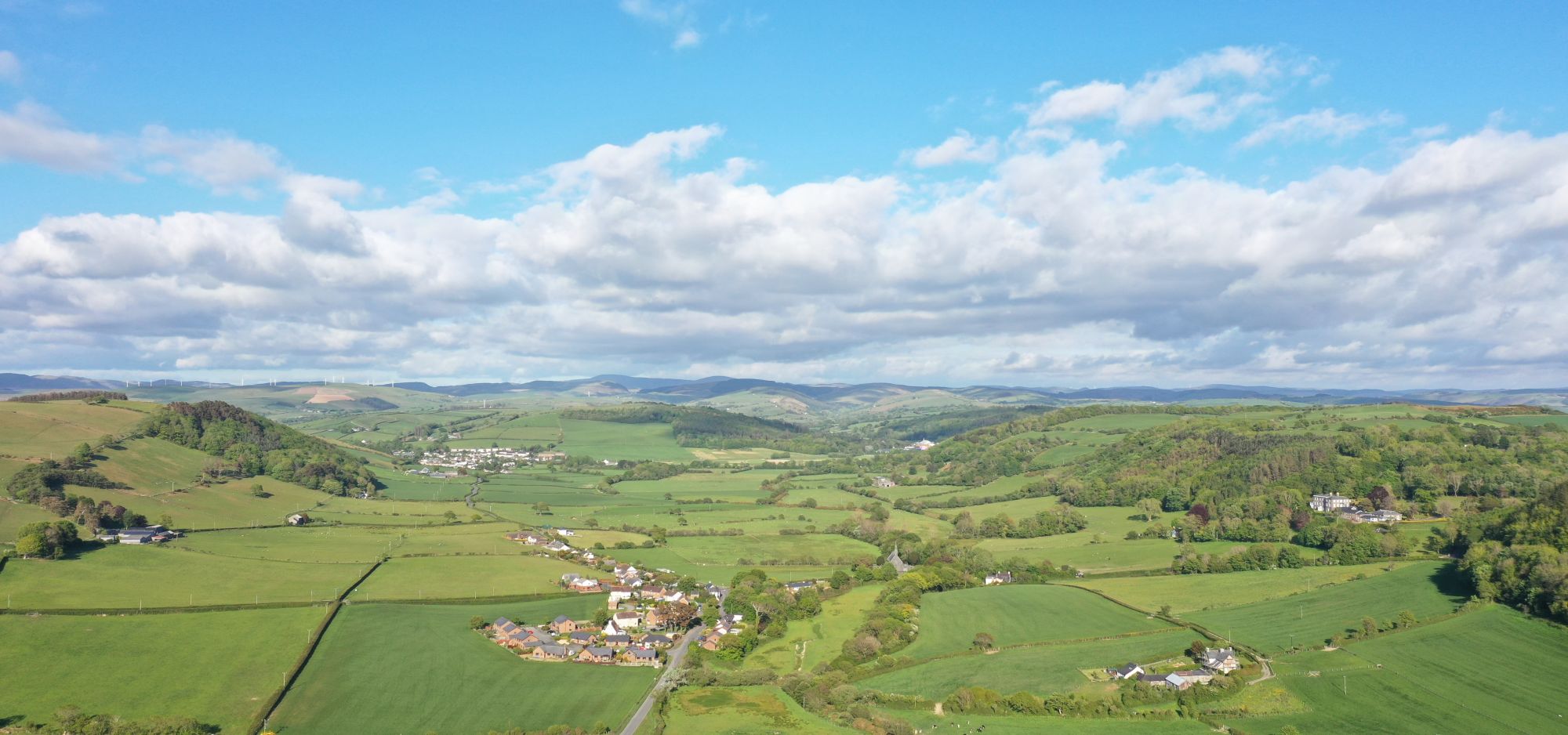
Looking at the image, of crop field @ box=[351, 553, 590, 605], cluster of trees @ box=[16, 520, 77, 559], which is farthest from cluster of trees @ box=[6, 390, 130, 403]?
crop field @ box=[351, 553, 590, 605]

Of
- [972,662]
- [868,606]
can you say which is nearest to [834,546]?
[868,606]

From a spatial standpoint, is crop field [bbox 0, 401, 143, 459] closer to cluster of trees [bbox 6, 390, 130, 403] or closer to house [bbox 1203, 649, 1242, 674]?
cluster of trees [bbox 6, 390, 130, 403]

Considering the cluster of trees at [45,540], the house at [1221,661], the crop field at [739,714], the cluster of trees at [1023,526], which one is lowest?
the crop field at [739,714]

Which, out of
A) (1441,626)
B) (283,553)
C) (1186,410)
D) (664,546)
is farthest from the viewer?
(1186,410)

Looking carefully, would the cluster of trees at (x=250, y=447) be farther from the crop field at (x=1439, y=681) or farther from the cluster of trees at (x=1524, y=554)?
the cluster of trees at (x=1524, y=554)

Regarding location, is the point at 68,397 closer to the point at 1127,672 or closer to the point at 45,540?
the point at 45,540

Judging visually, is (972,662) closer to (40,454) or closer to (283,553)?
(283,553)

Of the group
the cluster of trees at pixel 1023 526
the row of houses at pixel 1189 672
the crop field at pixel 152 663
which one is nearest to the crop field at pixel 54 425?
the crop field at pixel 152 663
